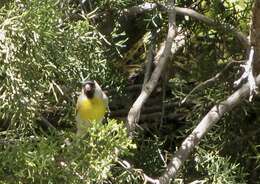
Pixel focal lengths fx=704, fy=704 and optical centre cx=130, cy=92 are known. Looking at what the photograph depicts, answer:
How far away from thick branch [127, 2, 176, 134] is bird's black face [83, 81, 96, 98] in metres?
0.23

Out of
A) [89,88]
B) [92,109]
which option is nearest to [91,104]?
[92,109]

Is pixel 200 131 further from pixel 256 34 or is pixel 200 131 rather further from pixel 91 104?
pixel 91 104

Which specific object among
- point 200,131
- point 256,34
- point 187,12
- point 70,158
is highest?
point 187,12

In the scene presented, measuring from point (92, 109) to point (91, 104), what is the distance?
1.0 inches

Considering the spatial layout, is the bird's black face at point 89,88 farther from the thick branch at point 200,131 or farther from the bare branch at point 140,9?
the thick branch at point 200,131

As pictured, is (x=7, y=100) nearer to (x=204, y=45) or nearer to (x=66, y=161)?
(x=66, y=161)

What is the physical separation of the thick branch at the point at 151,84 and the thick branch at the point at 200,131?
0.21m

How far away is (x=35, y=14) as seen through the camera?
91.2 inches

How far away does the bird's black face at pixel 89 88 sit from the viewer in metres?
2.87

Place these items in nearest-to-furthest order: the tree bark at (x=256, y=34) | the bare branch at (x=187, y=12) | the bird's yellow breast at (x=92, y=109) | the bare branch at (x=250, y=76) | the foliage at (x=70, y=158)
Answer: the foliage at (x=70, y=158), the bare branch at (x=250, y=76), the tree bark at (x=256, y=34), the bare branch at (x=187, y=12), the bird's yellow breast at (x=92, y=109)

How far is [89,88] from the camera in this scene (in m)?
3.00

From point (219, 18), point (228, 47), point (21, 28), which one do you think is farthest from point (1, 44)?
point (228, 47)

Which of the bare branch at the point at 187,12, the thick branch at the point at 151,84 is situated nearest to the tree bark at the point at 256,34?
the bare branch at the point at 187,12

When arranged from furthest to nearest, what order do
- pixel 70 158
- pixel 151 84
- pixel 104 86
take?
1. pixel 104 86
2. pixel 151 84
3. pixel 70 158
